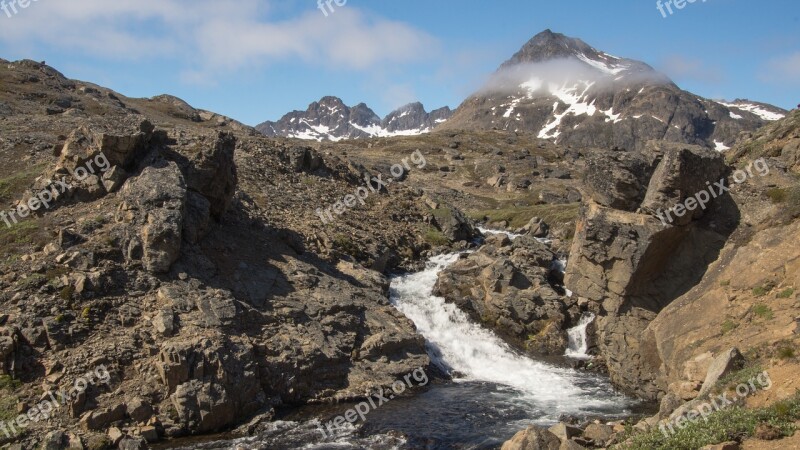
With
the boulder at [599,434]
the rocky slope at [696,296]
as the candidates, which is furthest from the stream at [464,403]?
the boulder at [599,434]

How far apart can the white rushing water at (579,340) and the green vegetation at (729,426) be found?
1967 centimetres

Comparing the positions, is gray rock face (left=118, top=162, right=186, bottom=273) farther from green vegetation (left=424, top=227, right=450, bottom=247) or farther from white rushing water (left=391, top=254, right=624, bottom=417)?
green vegetation (left=424, top=227, right=450, bottom=247)

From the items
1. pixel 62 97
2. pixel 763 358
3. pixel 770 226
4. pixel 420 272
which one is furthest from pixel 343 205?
pixel 62 97

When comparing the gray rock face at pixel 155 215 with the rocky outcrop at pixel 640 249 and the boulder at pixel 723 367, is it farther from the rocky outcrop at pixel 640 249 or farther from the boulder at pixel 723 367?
the boulder at pixel 723 367

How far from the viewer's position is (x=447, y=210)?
51.5 metres

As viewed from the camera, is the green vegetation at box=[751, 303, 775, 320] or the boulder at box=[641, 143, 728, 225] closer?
the green vegetation at box=[751, 303, 775, 320]

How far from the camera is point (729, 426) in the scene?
39.4 feet

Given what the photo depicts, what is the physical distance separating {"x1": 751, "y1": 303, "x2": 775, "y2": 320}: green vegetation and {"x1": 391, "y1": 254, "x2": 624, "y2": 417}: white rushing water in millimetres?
7548

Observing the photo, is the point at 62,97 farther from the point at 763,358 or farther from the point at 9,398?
the point at 763,358

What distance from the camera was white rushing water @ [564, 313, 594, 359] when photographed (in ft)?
106

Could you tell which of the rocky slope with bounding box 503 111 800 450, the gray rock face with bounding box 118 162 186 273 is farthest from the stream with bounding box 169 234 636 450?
the gray rock face with bounding box 118 162 186 273

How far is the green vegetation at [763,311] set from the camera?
1892 cm

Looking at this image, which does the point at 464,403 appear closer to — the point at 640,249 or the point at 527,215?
the point at 640,249

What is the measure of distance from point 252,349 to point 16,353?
8608mm
